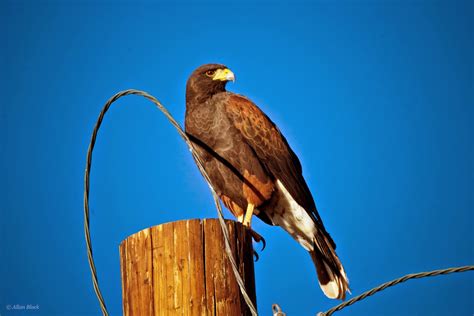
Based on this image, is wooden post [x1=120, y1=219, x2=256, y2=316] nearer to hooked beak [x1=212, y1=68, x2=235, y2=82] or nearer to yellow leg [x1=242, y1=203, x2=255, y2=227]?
yellow leg [x1=242, y1=203, x2=255, y2=227]

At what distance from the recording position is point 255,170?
6402 mm

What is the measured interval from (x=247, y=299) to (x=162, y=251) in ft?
1.74

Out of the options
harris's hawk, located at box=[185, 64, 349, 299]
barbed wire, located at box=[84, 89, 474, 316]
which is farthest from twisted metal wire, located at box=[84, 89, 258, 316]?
harris's hawk, located at box=[185, 64, 349, 299]

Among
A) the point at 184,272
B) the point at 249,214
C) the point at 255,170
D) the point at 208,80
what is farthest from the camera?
the point at 208,80

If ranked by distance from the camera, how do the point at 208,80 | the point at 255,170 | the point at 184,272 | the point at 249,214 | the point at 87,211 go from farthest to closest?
the point at 208,80, the point at 249,214, the point at 255,170, the point at 87,211, the point at 184,272

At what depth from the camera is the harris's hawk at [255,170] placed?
6402mm

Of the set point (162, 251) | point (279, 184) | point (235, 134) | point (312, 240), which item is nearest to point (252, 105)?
point (235, 134)

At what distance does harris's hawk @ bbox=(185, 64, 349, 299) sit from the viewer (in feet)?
21.0

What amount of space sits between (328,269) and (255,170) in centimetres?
131

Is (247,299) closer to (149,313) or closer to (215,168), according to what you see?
(149,313)

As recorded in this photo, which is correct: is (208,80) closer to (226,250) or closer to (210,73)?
(210,73)

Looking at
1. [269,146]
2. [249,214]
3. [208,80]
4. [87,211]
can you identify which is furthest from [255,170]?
[87,211]

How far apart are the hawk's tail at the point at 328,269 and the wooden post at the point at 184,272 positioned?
317 cm

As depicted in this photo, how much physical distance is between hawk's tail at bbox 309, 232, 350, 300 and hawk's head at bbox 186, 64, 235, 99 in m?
2.02
